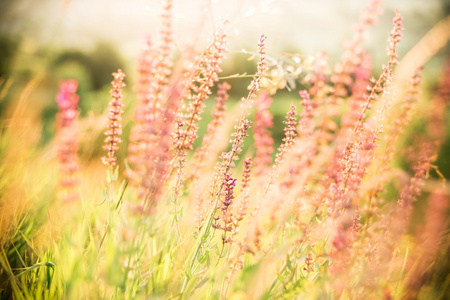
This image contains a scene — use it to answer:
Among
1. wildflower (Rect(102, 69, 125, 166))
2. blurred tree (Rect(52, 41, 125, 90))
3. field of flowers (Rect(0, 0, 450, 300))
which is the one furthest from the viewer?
blurred tree (Rect(52, 41, 125, 90))

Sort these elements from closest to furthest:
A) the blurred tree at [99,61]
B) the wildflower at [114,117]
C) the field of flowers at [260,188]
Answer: the field of flowers at [260,188] → the wildflower at [114,117] → the blurred tree at [99,61]

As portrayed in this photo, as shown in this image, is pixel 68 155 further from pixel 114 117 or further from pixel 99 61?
pixel 99 61

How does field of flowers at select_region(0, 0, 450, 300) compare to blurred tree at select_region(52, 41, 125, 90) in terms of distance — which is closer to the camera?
field of flowers at select_region(0, 0, 450, 300)

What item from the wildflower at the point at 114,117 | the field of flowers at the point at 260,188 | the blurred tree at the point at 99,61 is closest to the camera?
the field of flowers at the point at 260,188

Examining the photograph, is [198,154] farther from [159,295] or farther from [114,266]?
[114,266]

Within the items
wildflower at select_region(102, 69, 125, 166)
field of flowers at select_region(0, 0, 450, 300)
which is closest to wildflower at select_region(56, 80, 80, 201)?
field of flowers at select_region(0, 0, 450, 300)

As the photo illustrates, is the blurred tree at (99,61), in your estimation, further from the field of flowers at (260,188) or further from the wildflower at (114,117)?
the wildflower at (114,117)

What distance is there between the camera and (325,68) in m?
1.28

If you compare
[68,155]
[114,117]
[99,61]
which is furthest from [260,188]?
[99,61]

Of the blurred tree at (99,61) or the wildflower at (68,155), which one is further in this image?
the blurred tree at (99,61)

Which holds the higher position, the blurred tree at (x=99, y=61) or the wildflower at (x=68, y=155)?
the blurred tree at (x=99, y=61)

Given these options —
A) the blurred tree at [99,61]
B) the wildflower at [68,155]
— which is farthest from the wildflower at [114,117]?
the blurred tree at [99,61]

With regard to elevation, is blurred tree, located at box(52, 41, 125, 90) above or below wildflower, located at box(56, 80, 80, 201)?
above

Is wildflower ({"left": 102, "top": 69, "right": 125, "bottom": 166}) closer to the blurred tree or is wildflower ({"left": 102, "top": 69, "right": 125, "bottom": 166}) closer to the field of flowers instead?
the field of flowers
